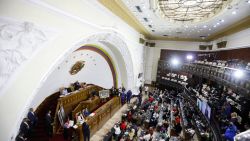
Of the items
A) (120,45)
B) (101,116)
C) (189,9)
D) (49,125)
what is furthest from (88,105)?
(189,9)

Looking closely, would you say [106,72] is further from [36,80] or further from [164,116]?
Answer: [36,80]

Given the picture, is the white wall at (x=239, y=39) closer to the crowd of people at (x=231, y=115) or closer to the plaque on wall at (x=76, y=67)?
the crowd of people at (x=231, y=115)

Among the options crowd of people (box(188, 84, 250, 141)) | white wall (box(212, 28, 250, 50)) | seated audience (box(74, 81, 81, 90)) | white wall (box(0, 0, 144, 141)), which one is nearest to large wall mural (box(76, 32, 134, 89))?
white wall (box(0, 0, 144, 141))

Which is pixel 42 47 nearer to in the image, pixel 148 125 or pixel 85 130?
pixel 85 130

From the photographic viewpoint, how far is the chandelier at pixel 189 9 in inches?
333

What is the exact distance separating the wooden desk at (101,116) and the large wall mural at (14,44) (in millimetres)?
4613

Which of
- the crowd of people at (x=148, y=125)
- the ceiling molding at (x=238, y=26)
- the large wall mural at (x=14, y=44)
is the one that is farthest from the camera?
the ceiling molding at (x=238, y=26)

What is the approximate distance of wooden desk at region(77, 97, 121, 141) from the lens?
8.82 metres

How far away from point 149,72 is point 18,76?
17359mm

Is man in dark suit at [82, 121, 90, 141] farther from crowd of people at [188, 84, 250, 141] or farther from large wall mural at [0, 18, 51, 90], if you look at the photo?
crowd of people at [188, 84, 250, 141]

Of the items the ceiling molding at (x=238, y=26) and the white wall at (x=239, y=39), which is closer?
the ceiling molding at (x=238, y=26)

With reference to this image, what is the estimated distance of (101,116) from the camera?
10125 mm

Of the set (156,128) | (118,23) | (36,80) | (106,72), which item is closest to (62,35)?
(36,80)

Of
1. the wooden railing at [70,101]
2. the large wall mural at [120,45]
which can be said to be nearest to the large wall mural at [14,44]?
the large wall mural at [120,45]
